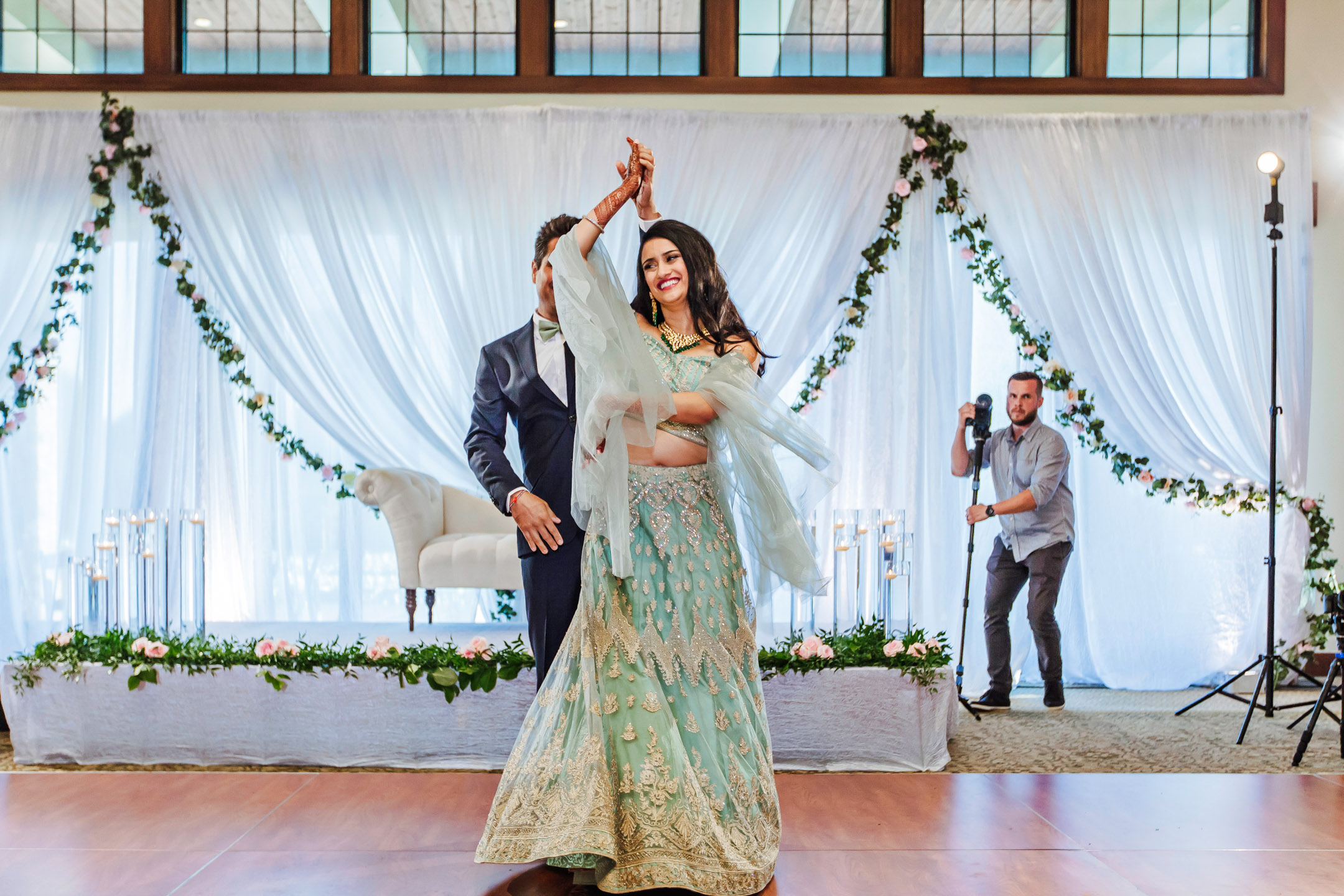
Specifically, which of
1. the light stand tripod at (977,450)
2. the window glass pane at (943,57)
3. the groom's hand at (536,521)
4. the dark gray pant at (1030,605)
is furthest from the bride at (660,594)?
the window glass pane at (943,57)

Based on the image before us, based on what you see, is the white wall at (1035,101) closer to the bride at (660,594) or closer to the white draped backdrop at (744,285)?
the white draped backdrop at (744,285)

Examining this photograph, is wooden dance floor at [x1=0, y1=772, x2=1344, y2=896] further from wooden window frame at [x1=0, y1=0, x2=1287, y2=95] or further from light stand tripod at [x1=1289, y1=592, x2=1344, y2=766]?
wooden window frame at [x1=0, y1=0, x2=1287, y2=95]

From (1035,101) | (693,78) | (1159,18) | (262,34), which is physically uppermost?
(1159,18)

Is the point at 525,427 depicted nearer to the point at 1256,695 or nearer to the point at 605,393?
the point at 605,393

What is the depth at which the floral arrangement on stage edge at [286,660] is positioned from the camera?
3.77 m

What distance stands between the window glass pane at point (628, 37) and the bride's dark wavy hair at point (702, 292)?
10.9ft

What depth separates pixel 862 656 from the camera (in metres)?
3.85

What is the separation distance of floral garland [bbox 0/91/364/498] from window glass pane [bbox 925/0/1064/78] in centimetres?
364

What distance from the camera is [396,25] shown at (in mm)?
5715

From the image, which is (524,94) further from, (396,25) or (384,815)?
(384,815)

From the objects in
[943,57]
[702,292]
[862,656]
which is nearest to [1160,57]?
[943,57]

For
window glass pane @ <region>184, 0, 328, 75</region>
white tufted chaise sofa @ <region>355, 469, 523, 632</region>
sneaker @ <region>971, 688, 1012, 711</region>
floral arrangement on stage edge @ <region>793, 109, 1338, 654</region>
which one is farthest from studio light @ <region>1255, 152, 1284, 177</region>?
window glass pane @ <region>184, 0, 328, 75</region>

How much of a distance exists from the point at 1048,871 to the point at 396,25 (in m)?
4.99

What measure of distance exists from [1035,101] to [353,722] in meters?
4.40
